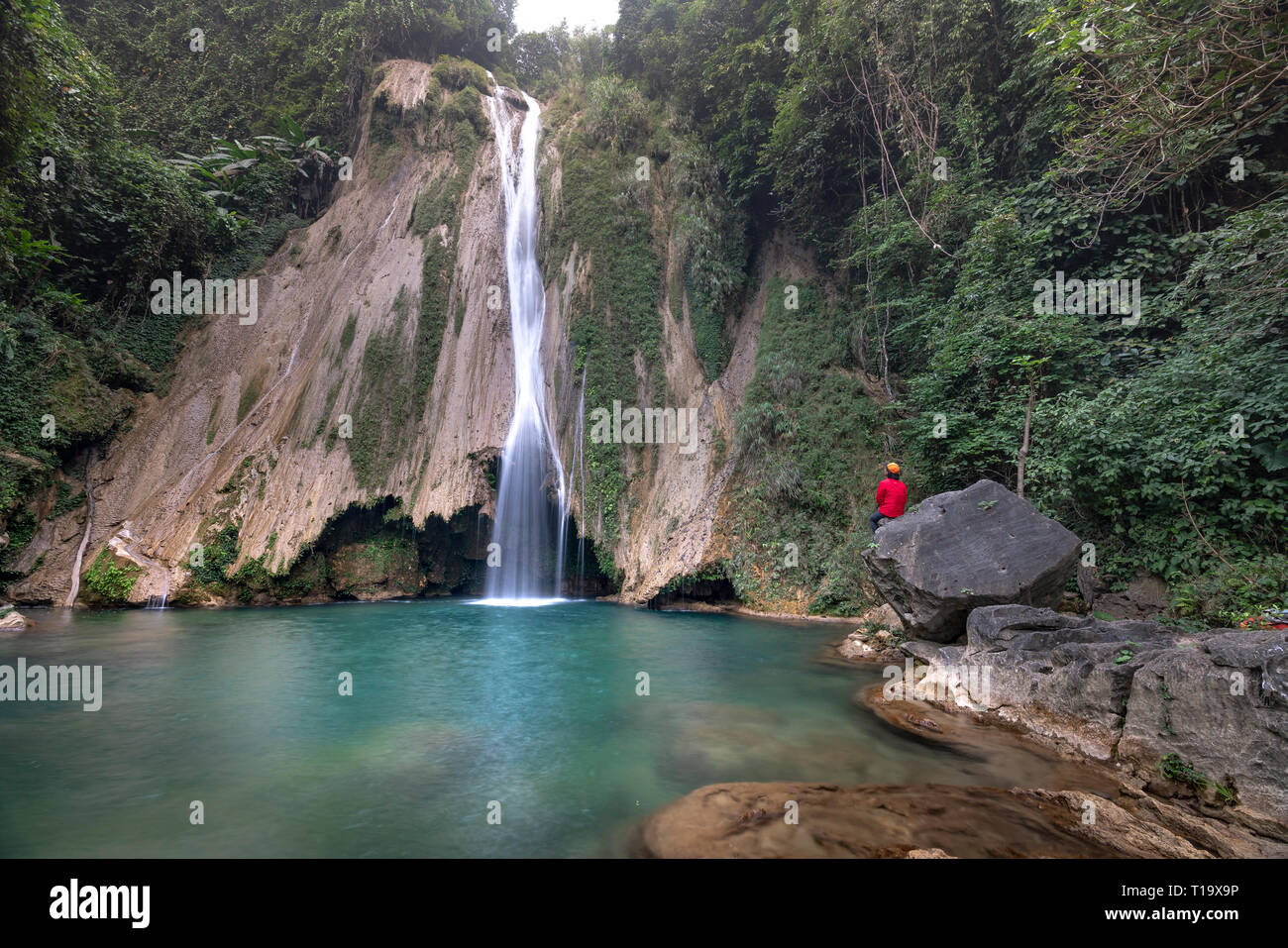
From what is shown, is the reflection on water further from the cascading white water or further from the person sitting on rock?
the cascading white water

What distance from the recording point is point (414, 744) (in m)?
5.79

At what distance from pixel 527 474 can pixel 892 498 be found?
9906mm

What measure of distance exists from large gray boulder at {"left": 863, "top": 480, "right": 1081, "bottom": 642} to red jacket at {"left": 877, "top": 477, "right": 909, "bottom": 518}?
1251mm

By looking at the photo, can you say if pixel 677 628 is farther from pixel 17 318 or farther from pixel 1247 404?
pixel 17 318

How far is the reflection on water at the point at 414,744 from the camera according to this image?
4.11 metres

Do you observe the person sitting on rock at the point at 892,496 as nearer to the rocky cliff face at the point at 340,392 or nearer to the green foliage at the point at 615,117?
the rocky cliff face at the point at 340,392

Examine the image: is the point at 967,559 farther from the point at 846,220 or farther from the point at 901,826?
the point at 846,220

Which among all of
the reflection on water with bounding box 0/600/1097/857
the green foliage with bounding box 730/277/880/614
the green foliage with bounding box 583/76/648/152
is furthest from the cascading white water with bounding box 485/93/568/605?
the reflection on water with bounding box 0/600/1097/857

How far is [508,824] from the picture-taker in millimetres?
4246

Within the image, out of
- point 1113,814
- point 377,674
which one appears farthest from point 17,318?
point 1113,814

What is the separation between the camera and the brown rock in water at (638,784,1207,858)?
143 inches

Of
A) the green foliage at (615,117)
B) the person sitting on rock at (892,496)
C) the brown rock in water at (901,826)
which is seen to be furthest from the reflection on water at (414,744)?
the green foliage at (615,117)

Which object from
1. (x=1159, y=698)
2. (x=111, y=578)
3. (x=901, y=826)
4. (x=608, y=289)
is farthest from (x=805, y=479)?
(x=111, y=578)

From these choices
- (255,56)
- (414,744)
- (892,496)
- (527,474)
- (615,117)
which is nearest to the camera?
(414,744)
